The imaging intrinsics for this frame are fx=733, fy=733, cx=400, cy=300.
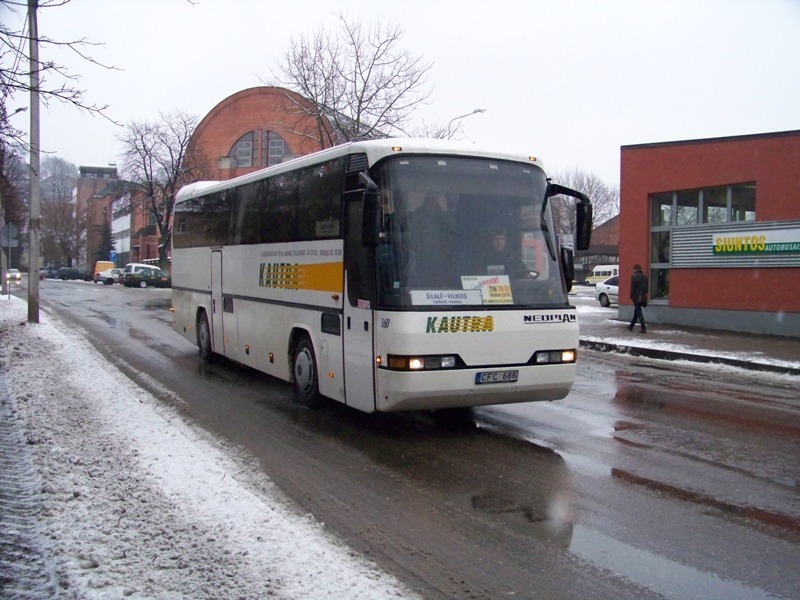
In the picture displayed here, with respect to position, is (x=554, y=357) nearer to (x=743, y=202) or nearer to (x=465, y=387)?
(x=465, y=387)

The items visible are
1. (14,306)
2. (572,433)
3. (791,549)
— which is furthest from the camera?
(14,306)

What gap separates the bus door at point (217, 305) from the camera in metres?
12.6

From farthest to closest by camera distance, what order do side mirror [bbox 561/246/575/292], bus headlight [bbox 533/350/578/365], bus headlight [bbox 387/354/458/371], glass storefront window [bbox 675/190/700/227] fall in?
1. glass storefront window [bbox 675/190/700/227]
2. side mirror [bbox 561/246/575/292]
3. bus headlight [bbox 533/350/578/365]
4. bus headlight [bbox 387/354/458/371]

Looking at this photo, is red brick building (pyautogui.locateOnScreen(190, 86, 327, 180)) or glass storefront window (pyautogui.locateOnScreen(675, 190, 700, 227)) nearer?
glass storefront window (pyautogui.locateOnScreen(675, 190, 700, 227))

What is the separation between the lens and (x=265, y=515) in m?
5.32

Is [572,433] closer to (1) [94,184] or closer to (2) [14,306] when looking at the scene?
(2) [14,306]

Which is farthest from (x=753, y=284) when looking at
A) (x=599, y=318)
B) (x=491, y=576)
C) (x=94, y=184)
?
(x=94, y=184)

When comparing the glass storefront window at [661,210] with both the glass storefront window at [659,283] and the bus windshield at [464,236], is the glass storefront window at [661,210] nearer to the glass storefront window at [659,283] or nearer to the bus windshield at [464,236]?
the glass storefront window at [659,283]

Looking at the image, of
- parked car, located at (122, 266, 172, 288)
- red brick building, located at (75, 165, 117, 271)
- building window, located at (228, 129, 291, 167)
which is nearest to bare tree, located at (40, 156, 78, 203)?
parked car, located at (122, 266, 172, 288)

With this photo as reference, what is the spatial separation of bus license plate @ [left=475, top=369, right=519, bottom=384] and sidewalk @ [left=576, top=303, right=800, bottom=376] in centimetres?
853

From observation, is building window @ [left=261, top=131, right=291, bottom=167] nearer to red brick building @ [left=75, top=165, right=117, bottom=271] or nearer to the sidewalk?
red brick building @ [left=75, top=165, right=117, bottom=271]

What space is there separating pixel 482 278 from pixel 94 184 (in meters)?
138

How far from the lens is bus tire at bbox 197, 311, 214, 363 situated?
1352 cm

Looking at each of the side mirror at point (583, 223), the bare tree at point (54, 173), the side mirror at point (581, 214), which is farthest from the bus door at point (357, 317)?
the bare tree at point (54, 173)
